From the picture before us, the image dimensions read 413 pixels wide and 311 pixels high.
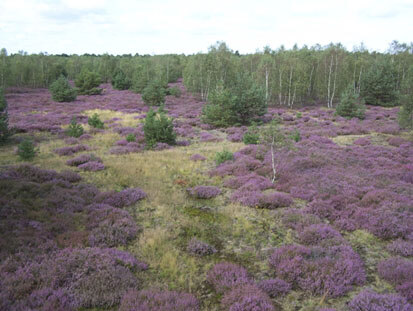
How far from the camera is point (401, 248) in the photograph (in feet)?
23.6

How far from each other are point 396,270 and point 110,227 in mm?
7401

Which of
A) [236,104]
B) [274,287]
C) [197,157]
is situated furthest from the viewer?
[236,104]

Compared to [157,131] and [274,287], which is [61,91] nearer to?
[157,131]

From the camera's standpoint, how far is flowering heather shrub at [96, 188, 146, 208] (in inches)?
392

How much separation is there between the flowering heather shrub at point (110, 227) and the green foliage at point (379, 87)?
45.2 meters

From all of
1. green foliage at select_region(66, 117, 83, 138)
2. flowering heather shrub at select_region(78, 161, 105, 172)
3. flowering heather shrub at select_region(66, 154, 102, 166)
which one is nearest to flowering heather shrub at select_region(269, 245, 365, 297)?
flowering heather shrub at select_region(78, 161, 105, 172)

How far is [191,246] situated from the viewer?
7273 mm

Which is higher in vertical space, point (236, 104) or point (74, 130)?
point (236, 104)

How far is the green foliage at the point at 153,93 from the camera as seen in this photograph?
36312 mm

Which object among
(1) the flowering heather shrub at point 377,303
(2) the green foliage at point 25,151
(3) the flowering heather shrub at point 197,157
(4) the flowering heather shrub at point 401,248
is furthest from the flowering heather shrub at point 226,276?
(2) the green foliage at point 25,151

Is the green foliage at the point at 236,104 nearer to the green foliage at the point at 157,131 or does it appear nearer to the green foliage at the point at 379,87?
the green foliage at the point at 157,131

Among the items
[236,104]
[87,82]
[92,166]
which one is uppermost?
[87,82]

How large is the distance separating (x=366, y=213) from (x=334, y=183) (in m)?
2.77

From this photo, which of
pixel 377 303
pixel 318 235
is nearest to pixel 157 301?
pixel 377 303
